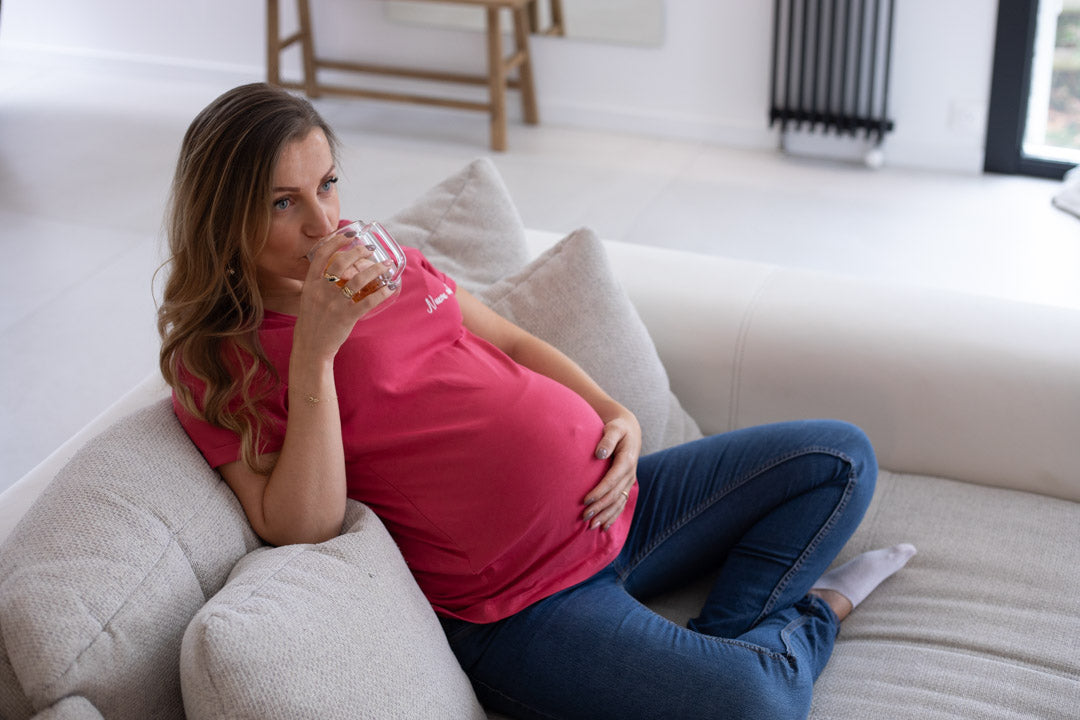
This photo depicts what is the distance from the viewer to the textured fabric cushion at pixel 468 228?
6.19ft

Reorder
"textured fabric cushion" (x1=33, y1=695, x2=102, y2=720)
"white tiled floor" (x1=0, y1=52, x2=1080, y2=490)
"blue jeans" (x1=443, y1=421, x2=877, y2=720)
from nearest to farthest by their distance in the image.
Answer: "textured fabric cushion" (x1=33, y1=695, x2=102, y2=720)
"blue jeans" (x1=443, y1=421, x2=877, y2=720)
"white tiled floor" (x1=0, y1=52, x2=1080, y2=490)

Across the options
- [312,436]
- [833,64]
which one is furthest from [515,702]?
[833,64]

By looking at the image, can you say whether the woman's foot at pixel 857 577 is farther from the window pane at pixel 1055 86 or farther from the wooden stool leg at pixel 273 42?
the wooden stool leg at pixel 273 42

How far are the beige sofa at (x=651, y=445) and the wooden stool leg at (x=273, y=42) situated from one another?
2.63 metres

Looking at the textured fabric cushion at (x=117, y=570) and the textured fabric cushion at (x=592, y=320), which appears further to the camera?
the textured fabric cushion at (x=592, y=320)

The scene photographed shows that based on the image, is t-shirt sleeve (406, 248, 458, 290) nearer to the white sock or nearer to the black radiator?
the white sock

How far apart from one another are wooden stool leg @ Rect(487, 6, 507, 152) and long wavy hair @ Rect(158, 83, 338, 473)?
2718 millimetres

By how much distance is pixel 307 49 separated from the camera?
14.8 ft

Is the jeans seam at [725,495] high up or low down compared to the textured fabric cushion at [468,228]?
down

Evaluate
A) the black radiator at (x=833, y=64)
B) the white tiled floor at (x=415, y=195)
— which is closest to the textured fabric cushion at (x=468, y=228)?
the white tiled floor at (x=415, y=195)

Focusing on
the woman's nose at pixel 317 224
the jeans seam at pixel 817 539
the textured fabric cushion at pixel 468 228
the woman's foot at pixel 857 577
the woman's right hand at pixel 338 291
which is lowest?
the woman's foot at pixel 857 577

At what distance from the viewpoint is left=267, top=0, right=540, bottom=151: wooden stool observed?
13.3ft

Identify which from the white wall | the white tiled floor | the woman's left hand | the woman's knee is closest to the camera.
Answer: the woman's left hand

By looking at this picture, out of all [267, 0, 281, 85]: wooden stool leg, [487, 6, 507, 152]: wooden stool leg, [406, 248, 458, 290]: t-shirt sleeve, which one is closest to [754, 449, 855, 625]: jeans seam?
[406, 248, 458, 290]: t-shirt sleeve
